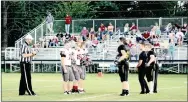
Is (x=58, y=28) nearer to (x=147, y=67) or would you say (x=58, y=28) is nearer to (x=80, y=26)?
(x=80, y=26)

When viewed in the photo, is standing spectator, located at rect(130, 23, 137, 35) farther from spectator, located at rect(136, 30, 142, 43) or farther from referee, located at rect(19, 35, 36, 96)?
referee, located at rect(19, 35, 36, 96)

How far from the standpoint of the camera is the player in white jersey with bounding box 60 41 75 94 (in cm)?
1886

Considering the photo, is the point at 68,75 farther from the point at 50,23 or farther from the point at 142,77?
the point at 50,23

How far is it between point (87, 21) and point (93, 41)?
2.60 m

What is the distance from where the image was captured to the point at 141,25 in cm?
4175

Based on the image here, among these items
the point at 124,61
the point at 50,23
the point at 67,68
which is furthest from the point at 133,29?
the point at 124,61

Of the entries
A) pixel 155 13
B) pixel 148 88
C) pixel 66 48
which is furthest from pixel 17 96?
pixel 155 13

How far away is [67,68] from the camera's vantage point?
19109mm

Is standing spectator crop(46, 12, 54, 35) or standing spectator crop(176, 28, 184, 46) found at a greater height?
standing spectator crop(46, 12, 54, 35)

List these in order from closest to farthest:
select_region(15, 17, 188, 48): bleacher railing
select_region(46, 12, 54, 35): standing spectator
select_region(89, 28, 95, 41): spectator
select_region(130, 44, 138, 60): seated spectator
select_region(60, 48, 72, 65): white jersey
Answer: select_region(60, 48, 72, 65): white jersey < select_region(130, 44, 138, 60): seated spectator < select_region(15, 17, 188, 48): bleacher railing < select_region(89, 28, 95, 41): spectator < select_region(46, 12, 54, 35): standing spectator

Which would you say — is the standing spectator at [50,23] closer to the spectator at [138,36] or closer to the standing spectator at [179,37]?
the spectator at [138,36]

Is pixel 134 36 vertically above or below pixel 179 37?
above

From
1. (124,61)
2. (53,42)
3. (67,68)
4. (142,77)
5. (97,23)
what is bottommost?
(142,77)

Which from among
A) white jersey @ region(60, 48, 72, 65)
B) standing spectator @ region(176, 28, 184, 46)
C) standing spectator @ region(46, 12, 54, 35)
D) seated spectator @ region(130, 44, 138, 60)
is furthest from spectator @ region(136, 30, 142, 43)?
white jersey @ region(60, 48, 72, 65)
